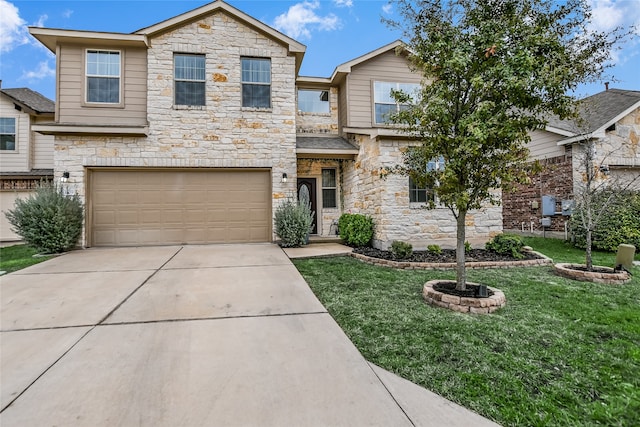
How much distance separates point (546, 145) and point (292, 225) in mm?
9958

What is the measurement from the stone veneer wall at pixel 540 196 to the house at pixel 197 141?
416cm

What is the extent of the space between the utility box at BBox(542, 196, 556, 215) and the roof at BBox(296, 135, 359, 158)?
7256 millimetres

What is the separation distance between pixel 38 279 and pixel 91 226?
379cm

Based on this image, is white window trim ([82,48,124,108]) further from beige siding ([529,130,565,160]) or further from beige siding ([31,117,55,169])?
beige siding ([529,130,565,160])

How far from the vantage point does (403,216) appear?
793 cm

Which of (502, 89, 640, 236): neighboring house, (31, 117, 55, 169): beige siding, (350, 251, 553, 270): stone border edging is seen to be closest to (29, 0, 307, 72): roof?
(31, 117, 55, 169): beige siding

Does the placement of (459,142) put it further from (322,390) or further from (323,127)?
(323,127)

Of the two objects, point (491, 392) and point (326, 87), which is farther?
point (326, 87)

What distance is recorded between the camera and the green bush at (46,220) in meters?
7.04

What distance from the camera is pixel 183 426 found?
1.77 m

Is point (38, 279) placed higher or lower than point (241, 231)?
lower

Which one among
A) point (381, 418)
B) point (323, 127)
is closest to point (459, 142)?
point (381, 418)

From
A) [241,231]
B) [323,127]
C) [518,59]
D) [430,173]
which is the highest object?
[323,127]

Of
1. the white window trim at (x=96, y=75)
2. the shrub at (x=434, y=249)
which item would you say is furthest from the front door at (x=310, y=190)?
the white window trim at (x=96, y=75)
